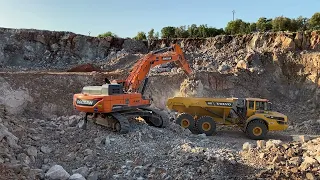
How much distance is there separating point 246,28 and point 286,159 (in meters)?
25.2

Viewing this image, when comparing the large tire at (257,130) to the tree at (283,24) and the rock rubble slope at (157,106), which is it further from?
the tree at (283,24)

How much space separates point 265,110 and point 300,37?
35.6 feet

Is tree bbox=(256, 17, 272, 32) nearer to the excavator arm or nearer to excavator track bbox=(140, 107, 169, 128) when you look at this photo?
the excavator arm

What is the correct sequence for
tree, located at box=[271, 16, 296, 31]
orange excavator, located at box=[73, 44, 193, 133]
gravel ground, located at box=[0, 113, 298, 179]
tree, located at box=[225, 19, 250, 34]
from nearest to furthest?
gravel ground, located at box=[0, 113, 298, 179]
orange excavator, located at box=[73, 44, 193, 133]
tree, located at box=[271, 16, 296, 31]
tree, located at box=[225, 19, 250, 34]

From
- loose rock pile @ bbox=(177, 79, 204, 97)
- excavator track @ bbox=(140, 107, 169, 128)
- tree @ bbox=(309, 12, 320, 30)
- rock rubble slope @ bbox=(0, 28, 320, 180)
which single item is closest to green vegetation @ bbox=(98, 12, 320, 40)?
tree @ bbox=(309, 12, 320, 30)

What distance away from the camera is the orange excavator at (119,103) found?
10.9m

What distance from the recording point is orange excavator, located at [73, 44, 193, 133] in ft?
35.6

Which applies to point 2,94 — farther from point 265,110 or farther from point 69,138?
point 265,110

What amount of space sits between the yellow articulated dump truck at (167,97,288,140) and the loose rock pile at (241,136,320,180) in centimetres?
329

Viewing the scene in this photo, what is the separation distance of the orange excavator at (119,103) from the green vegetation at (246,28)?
19.2 meters

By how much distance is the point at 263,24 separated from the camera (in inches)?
1243

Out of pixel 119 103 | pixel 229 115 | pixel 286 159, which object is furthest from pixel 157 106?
pixel 286 159

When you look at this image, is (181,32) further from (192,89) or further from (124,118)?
(124,118)

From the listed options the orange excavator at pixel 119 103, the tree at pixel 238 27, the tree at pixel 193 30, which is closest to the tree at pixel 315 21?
the tree at pixel 238 27
